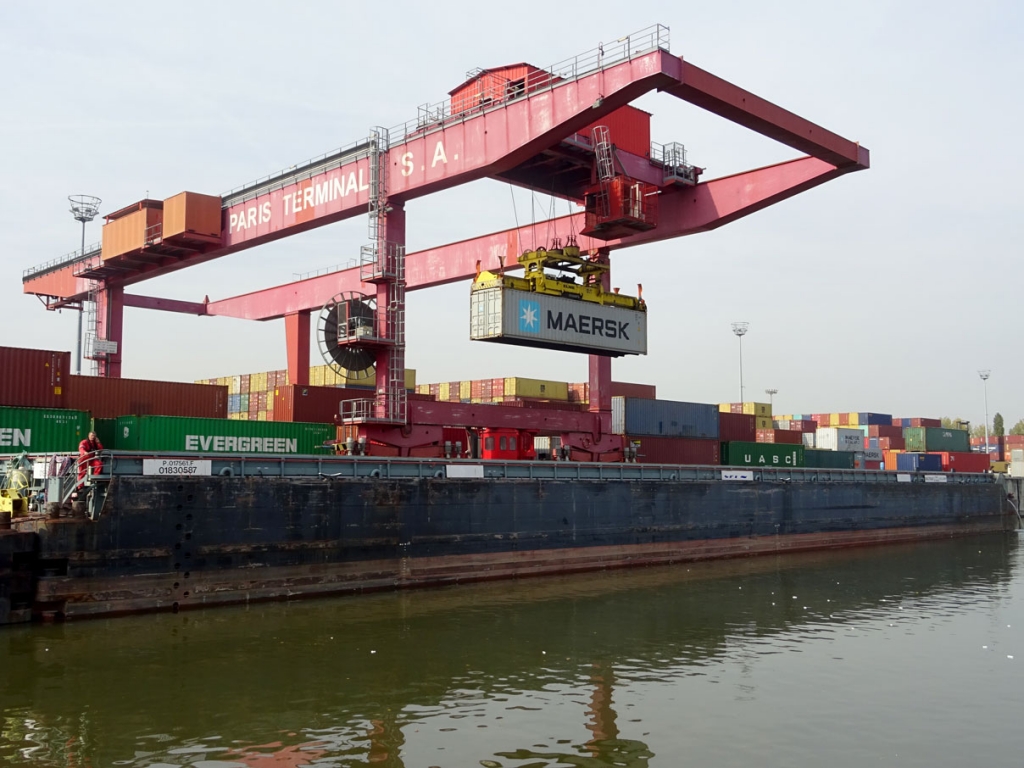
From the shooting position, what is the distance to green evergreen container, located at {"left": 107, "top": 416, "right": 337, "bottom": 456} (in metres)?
26.9

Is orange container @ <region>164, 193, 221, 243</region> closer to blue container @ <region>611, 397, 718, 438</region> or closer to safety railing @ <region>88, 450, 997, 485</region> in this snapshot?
safety railing @ <region>88, 450, 997, 485</region>

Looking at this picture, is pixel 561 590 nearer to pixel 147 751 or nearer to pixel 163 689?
pixel 163 689

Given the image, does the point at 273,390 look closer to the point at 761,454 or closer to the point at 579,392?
the point at 579,392

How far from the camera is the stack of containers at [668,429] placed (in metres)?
40.7

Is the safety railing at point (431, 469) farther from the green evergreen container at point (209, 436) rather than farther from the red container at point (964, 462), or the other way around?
the red container at point (964, 462)

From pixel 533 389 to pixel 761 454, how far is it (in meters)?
13.3

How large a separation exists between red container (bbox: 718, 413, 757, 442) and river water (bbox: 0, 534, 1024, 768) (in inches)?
854

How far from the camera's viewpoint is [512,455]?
114 ft

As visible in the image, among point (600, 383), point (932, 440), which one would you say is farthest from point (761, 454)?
point (932, 440)

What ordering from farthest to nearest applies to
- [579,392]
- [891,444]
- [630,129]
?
[891,444], [579,392], [630,129]

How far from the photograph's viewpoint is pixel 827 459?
176ft

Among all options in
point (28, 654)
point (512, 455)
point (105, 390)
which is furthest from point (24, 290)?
point (28, 654)

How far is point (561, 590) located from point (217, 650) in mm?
12413

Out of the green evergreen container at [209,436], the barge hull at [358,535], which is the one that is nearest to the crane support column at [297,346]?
the green evergreen container at [209,436]
